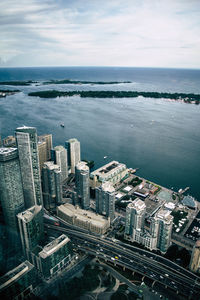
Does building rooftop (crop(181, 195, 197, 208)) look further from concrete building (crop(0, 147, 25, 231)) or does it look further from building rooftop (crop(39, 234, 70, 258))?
concrete building (crop(0, 147, 25, 231))

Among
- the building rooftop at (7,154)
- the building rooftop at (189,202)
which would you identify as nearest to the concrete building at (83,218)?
the building rooftop at (7,154)

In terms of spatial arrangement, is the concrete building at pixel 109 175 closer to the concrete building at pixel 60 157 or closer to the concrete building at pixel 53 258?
the concrete building at pixel 60 157

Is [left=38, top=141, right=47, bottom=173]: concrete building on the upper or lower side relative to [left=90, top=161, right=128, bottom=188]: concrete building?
upper

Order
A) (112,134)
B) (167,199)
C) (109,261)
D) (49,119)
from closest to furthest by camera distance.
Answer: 1. (109,261)
2. (167,199)
3. (112,134)
4. (49,119)

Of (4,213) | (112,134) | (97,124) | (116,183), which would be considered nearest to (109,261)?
(4,213)

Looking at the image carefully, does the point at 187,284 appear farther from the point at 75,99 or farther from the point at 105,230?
the point at 75,99

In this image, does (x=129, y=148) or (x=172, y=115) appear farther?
(x=172, y=115)

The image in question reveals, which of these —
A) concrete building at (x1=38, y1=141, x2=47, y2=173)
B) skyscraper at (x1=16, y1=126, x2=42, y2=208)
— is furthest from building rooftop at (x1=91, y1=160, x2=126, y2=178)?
A: skyscraper at (x1=16, y1=126, x2=42, y2=208)
